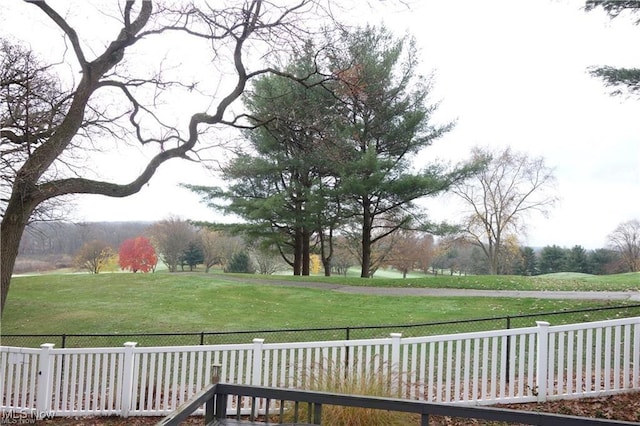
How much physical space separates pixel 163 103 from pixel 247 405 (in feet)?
18.1

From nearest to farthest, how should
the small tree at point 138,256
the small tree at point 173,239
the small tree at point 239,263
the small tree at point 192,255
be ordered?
the small tree at point 138,256 < the small tree at point 173,239 < the small tree at point 192,255 < the small tree at point 239,263

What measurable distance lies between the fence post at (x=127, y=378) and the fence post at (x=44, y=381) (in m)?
0.91

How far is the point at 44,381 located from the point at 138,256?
11150 millimetres

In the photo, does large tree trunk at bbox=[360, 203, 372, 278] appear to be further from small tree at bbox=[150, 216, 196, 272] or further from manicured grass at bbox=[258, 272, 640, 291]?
small tree at bbox=[150, 216, 196, 272]

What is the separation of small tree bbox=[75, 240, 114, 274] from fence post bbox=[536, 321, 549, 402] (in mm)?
11623

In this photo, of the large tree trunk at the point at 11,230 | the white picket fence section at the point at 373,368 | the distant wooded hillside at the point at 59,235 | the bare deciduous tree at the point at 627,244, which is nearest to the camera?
the white picket fence section at the point at 373,368

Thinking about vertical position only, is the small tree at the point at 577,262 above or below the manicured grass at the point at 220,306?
above

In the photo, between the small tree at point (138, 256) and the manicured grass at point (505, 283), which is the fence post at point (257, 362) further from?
the small tree at point (138, 256)

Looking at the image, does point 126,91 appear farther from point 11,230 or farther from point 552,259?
point 552,259

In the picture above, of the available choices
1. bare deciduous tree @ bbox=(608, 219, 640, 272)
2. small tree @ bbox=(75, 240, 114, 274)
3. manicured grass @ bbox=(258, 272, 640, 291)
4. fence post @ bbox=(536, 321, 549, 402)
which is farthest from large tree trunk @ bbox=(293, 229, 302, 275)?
bare deciduous tree @ bbox=(608, 219, 640, 272)

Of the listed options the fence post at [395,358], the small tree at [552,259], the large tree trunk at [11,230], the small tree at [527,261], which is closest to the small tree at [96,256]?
the large tree trunk at [11,230]

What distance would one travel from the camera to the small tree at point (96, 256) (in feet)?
38.3

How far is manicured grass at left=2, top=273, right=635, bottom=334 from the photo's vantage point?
8117mm

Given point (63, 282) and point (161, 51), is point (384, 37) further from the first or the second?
point (63, 282)
